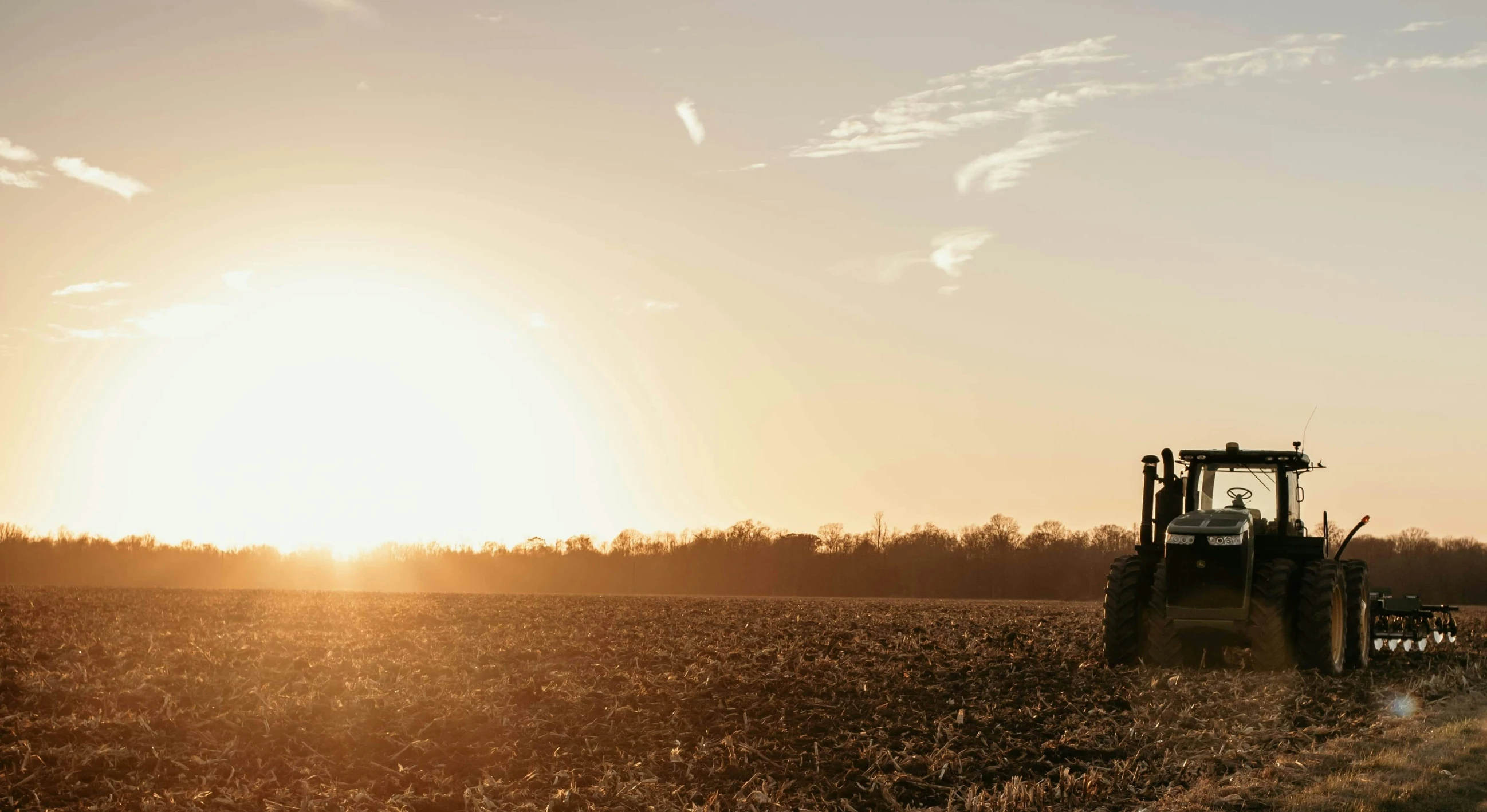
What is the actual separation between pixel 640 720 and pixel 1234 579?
9.76 meters

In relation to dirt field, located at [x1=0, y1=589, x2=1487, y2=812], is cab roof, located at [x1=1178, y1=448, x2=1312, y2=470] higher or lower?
higher

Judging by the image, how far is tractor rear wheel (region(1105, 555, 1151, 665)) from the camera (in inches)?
753

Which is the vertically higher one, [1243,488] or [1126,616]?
[1243,488]

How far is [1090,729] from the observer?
1470 centimetres

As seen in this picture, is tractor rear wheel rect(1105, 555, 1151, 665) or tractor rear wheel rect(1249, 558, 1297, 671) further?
tractor rear wheel rect(1105, 555, 1151, 665)

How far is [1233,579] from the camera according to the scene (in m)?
18.4

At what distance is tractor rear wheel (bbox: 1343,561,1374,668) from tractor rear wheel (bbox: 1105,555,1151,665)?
368 cm

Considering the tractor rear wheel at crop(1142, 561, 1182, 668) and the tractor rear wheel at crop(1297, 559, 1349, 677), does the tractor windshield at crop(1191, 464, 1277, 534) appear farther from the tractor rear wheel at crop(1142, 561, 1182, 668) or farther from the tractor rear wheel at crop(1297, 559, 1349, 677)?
the tractor rear wheel at crop(1142, 561, 1182, 668)

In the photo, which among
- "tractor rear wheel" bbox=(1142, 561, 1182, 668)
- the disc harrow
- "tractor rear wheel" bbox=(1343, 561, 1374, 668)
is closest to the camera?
"tractor rear wheel" bbox=(1142, 561, 1182, 668)

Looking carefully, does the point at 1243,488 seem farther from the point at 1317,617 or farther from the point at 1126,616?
the point at 1126,616

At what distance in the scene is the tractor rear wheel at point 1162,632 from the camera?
1881 centimetres

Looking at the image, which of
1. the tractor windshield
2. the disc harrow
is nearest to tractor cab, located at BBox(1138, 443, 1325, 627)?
the tractor windshield

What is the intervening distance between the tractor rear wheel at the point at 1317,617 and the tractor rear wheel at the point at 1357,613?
1207 mm

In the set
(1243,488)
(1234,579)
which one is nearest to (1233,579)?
(1234,579)
